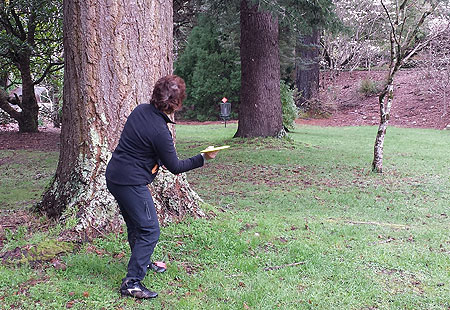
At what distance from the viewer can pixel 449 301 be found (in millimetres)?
3465

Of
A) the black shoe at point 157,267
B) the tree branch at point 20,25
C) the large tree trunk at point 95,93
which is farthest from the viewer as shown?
the tree branch at point 20,25

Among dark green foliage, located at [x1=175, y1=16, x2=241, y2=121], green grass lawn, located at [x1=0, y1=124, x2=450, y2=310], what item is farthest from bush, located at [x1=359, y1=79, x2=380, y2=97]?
green grass lawn, located at [x1=0, y1=124, x2=450, y2=310]

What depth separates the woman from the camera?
10.5 ft

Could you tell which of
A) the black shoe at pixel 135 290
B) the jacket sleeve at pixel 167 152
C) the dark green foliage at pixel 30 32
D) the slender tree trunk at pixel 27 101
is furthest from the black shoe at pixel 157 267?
the slender tree trunk at pixel 27 101

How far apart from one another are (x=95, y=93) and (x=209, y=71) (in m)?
18.8

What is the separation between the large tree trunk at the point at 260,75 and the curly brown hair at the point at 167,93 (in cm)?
969

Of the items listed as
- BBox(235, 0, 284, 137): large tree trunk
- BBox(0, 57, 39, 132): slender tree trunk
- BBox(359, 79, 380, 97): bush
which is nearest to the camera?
BBox(235, 0, 284, 137): large tree trunk

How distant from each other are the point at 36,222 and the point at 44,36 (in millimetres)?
11890

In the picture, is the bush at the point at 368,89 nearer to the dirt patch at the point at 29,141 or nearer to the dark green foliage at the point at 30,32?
the dark green foliage at the point at 30,32

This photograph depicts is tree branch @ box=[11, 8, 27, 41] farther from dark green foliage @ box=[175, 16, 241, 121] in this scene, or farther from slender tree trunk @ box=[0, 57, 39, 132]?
dark green foliage @ box=[175, 16, 241, 121]

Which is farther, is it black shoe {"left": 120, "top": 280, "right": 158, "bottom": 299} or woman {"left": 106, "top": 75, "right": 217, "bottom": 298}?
black shoe {"left": 120, "top": 280, "right": 158, "bottom": 299}

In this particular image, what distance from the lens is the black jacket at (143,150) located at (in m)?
3.20

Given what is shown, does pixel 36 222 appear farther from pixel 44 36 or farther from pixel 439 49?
pixel 439 49

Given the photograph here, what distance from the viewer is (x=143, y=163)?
326 centimetres
